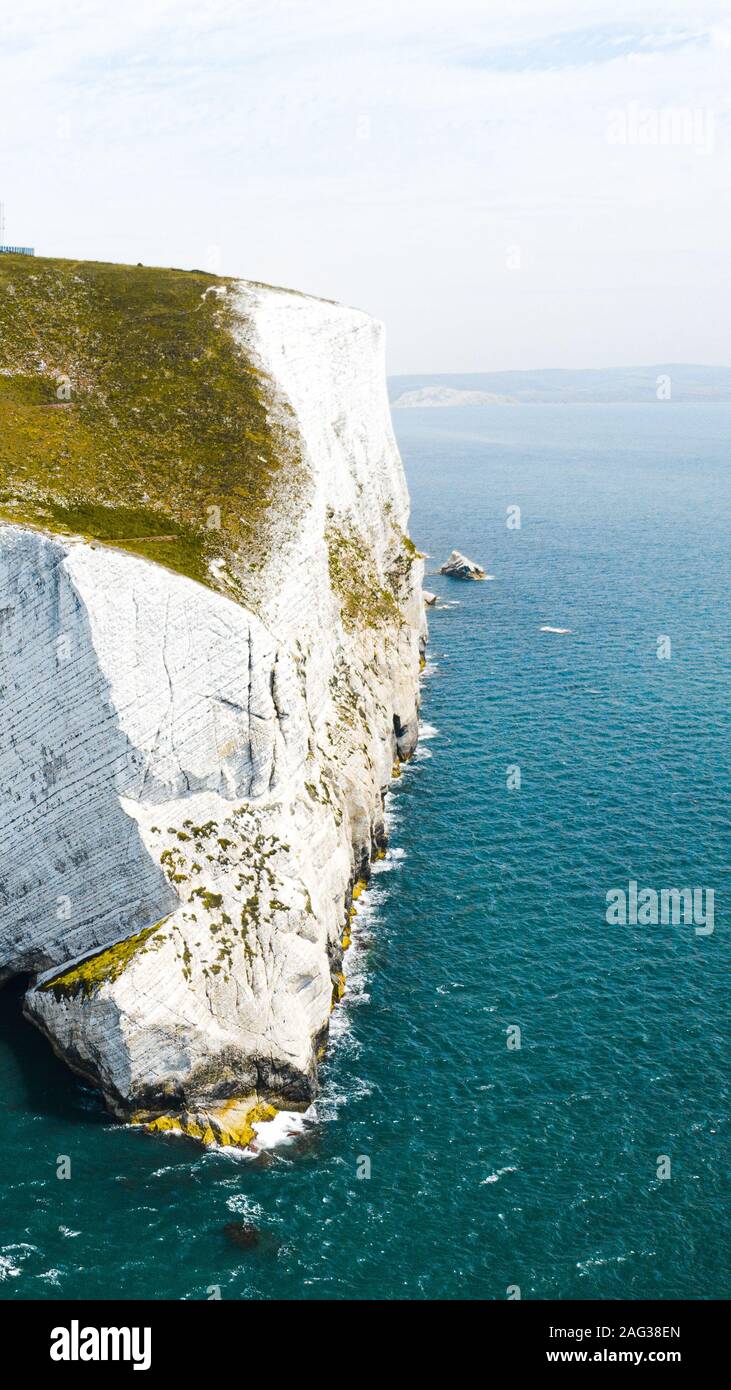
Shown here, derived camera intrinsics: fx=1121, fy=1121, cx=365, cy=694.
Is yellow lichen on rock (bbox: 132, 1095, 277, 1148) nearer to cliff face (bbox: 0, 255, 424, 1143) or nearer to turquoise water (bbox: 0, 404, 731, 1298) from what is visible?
cliff face (bbox: 0, 255, 424, 1143)

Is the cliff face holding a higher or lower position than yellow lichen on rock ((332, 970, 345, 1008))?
higher

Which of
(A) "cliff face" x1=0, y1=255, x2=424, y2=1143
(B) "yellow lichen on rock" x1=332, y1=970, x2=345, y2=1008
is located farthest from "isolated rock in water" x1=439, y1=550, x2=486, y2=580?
(B) "yellow lichen on rock" x1=332, y1=970, x2=345, y2=1008

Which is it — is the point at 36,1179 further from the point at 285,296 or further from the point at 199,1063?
the point at 285,296

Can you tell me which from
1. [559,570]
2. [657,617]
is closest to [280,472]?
[657,617]

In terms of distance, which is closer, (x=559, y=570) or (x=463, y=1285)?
(x=463, y=1285)

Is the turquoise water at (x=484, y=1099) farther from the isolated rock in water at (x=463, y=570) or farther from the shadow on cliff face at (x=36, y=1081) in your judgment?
the isolated rock in water at (x=463, y=570)

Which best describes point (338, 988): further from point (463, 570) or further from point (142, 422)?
point (463, 570)
